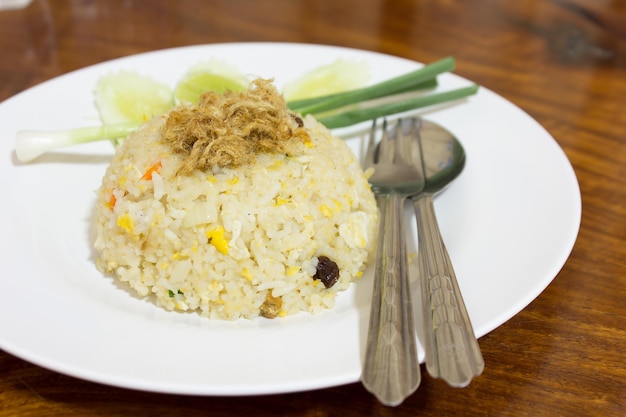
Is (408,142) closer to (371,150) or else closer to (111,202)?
(371,150)

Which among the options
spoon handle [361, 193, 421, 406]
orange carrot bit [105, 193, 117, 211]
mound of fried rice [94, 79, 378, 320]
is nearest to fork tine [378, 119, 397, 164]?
mound of fried rice [94, 79, 378, 320]

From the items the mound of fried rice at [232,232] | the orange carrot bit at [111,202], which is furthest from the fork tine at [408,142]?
the orange carrot bit at [111,202]

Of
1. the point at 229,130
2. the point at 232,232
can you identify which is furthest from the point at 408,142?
the point at 232,232

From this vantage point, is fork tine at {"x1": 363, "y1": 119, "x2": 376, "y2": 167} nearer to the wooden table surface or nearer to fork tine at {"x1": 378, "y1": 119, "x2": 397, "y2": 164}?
fork tine at {"x1": 378, "y1": 119, "x2": 397, "y2": 164}

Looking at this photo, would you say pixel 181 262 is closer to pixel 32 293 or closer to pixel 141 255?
pixel 141 255

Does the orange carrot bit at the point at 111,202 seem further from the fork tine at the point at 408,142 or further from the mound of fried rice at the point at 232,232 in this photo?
the fork tine at the point at 408,142

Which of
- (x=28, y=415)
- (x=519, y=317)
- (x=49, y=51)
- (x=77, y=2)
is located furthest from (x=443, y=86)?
(x=77, y=2)
